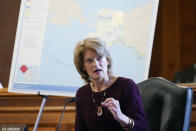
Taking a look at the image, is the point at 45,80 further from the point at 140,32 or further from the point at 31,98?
the point at 140,32

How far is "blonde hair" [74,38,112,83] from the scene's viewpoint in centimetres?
173

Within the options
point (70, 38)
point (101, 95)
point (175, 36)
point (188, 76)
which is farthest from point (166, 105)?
point (175, 36)

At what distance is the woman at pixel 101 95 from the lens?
1.59m

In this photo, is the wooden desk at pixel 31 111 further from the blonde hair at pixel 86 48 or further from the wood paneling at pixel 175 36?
the wood paneling at pixel 175 36

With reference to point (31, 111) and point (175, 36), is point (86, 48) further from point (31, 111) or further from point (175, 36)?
point (175, 36)

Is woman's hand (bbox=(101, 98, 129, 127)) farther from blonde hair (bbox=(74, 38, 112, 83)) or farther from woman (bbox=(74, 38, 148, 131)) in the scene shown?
blonde hair (bbox=(74, 38, 112, 83))

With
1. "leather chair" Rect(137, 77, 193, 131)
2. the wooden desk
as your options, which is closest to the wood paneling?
the wooden desk

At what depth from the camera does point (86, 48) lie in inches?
69.7

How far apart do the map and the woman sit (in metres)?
0.53

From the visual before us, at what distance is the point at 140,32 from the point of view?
241 centimetres

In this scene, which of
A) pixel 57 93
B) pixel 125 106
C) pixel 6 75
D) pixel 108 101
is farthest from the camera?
pixel 6 75

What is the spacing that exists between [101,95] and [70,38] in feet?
2.82

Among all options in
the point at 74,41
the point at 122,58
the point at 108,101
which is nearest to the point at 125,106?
the point at 108,101

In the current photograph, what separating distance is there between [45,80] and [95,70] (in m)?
0.79
